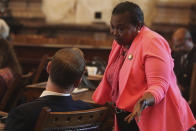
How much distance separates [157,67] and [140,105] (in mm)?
260

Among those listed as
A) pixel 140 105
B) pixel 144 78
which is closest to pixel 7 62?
pixel 144 78

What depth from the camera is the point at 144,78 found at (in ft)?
5.40

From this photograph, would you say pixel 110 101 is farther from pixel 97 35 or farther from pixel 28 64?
pixel 97 35

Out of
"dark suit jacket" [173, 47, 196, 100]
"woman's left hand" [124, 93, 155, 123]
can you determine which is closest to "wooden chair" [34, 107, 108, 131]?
"woman's left hand" [124, 93, 155, 123]

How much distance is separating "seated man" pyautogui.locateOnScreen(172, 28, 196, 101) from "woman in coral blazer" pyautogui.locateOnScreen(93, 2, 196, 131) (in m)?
2.10

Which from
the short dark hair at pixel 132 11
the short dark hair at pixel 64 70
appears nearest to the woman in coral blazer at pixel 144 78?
the short dark hair at pixel 132 11

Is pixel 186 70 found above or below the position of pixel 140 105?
below

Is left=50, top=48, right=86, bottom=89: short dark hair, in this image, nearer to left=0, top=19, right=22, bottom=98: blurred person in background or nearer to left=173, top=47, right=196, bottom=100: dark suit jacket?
left=0, top=19, right=22, bottom=98: blurred person in background

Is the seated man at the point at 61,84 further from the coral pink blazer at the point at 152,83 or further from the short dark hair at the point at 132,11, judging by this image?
the short dark hair at the point at 132,11

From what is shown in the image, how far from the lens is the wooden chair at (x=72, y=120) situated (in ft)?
4.42

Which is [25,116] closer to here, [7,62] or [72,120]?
[72,120]

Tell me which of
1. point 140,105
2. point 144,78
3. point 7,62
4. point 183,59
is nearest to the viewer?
point 140,105

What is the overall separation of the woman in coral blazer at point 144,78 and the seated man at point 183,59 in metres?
2.10

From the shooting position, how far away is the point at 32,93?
2.74 m
